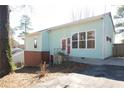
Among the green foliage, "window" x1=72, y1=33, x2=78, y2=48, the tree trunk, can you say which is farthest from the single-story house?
the green foliage

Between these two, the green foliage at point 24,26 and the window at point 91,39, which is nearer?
the window at point 91,39

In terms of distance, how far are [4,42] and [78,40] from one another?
7.39m

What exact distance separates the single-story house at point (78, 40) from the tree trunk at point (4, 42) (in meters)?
6.88

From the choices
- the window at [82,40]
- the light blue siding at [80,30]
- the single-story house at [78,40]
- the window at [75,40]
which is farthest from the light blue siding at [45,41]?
the window at [82,40]

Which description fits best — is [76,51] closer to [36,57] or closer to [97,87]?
[36,57]

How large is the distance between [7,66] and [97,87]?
555cm

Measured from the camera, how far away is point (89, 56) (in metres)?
15.2

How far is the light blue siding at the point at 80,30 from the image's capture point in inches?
569

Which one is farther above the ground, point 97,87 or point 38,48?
point 38,48

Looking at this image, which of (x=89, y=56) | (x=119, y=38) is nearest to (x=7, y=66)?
(x=89, y=56)

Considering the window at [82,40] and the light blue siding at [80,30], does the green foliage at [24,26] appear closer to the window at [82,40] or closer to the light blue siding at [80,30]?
the light blue siding at [80,30]

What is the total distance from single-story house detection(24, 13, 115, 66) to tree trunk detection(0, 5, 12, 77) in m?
Result: 6.88

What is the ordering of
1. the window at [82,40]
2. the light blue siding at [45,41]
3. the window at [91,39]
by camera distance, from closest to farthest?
the window at [91,39] < the window at [82,40] < the light blue siding at [45,41]

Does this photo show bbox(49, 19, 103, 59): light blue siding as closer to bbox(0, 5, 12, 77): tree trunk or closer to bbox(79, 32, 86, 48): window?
bbox(79, 32, 86, 48): window
